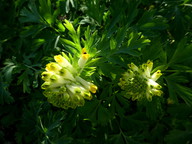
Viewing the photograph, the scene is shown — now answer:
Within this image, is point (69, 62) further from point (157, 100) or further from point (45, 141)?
point (45, 141)

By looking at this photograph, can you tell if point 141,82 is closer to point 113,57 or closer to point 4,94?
point 113,57

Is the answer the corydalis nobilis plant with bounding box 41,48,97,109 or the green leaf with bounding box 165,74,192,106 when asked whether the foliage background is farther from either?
the corydalis nobilis plant with bounding box 41,48,97,109

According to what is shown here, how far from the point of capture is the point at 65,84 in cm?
154

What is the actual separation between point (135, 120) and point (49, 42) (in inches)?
54.5

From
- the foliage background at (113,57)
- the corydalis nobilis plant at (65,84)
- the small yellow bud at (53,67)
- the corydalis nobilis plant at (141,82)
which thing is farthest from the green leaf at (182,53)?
the small yellow bud at (53,67)

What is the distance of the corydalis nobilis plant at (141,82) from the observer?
1637 millimetres

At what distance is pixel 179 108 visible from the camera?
240 centimetres

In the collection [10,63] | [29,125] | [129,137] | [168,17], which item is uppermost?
[168,17]

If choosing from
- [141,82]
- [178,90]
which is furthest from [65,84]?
[178,90]

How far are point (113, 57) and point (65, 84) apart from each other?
43 centimetres

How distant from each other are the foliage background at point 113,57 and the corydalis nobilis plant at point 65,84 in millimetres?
148

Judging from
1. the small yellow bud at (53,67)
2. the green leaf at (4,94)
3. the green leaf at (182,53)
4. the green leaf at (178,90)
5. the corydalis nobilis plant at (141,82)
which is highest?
the small yellow bud at (53,67)

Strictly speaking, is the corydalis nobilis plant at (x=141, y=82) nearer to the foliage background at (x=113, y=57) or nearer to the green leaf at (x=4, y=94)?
the foliage background at (x=113, y=57)

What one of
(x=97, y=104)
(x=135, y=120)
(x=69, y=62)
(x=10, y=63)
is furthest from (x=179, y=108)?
(x=10, y=63)
